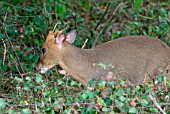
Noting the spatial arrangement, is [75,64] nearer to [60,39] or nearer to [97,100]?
[60,39]

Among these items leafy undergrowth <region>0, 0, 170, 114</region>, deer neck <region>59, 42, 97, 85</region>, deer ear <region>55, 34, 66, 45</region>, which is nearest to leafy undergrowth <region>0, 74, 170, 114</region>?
leafy undergrowth <region>0, 0, 170, 114</region>

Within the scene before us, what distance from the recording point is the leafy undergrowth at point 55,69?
17.8 ft

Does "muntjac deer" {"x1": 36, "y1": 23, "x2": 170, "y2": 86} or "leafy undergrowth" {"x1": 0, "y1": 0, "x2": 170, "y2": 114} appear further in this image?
"muntjac deer" {"x1": 36, "y1": 23, "x2": 170, "y2": 86}

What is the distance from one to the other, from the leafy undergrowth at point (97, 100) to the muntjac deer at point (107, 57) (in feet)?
1.78

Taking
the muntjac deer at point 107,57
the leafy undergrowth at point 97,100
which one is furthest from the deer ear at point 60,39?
the leafy undergrowth at point 97,100

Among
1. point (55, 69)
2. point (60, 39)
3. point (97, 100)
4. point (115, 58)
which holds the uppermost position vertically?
point (60, 39)

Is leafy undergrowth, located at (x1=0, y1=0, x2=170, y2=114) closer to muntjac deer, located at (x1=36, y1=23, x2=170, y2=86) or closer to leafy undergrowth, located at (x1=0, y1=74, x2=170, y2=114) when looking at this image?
leafy undergrowth, located at (x1=0, y1=74, x2=170, y2=114)

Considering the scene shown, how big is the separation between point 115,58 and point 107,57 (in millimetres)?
107

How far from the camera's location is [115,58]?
22.4ft

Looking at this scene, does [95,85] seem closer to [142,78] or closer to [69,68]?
[69,68]

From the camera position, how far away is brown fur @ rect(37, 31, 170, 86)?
6645 millimetres

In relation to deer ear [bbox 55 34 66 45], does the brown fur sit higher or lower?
lower

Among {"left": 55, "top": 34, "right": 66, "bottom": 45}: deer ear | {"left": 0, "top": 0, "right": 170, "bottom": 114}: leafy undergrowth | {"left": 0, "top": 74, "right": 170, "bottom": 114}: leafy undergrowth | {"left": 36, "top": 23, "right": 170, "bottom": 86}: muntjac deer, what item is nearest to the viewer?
{"left": 0, "top": 74, "right": 170, "bottom": 114}: leafy undergrowth

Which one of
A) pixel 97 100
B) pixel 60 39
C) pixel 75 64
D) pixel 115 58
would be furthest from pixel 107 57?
pixel 97 100
